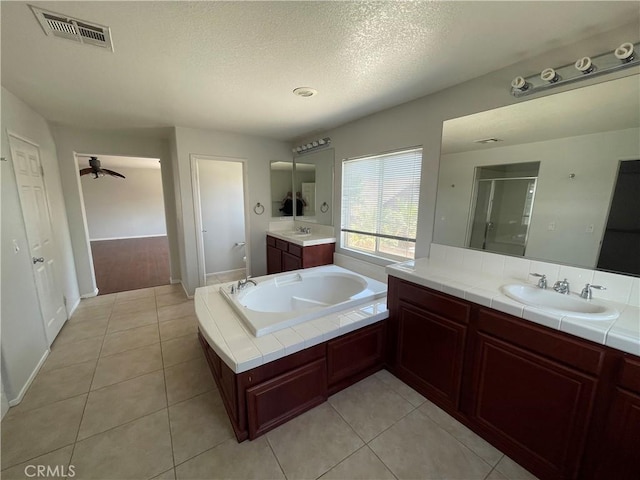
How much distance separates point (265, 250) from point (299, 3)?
135 inches

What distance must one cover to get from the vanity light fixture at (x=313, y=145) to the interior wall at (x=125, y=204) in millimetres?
6320

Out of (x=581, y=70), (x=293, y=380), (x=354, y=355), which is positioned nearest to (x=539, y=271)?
(x=581, y=70)

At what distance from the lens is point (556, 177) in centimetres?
158

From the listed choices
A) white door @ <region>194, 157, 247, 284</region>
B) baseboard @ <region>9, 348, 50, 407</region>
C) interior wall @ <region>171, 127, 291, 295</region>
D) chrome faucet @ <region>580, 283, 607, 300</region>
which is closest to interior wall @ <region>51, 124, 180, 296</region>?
interior wall @ <region>171, 127, 291, 295</region>

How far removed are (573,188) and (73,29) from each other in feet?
9.83

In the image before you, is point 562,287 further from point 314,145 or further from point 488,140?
point 314,145

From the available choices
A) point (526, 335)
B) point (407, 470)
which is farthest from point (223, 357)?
point (526, 335)

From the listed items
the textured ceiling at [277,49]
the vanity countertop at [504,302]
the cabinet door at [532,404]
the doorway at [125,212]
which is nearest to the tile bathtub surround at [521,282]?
the vanity countertop at [504,302]

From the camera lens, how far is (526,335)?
1.31m

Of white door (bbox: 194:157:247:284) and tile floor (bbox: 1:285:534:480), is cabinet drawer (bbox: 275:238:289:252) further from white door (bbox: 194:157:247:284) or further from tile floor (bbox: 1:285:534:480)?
tile floor (bbox: 1:285:534:480)

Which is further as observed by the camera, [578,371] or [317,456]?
[317,456]

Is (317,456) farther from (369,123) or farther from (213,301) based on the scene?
(369,123)

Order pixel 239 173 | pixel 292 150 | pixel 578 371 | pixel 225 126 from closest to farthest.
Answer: pixel 578 371 → pixel 225 126 → pixel 292 150 → pixel 239 173

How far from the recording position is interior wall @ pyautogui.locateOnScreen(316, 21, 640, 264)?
1466 mm
